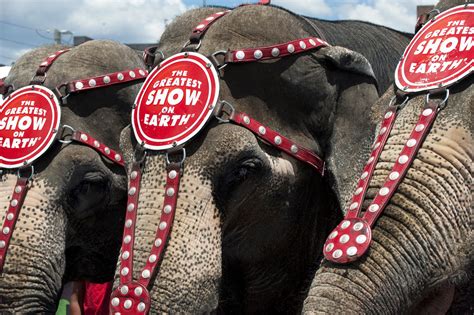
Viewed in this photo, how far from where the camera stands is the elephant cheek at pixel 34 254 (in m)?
4.23

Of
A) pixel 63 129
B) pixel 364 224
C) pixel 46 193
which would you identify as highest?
pixel 63 129

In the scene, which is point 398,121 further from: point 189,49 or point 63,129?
point 63,129

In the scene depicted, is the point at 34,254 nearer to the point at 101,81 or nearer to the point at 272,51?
the point at 101,81

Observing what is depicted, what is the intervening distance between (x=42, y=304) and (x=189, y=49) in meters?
1.27

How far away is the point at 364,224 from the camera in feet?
9.27

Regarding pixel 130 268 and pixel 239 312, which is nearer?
pixel 130 268

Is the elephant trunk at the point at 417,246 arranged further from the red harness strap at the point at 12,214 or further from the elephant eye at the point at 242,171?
the red harness strap at the point at 12,214

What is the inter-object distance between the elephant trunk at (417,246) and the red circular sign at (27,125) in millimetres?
1957

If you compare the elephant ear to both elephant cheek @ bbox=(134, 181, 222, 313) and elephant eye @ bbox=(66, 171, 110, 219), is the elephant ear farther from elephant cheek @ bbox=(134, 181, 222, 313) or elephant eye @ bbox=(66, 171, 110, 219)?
elephant eye @ bbox=(66, 171, 110, 219)

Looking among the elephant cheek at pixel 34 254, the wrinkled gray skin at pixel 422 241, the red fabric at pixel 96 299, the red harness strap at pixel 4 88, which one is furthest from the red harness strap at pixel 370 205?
the red fabric at pixel 96 299

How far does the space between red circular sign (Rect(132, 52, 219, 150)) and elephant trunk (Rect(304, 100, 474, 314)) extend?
0.92m

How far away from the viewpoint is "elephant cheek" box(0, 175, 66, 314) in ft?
13.9

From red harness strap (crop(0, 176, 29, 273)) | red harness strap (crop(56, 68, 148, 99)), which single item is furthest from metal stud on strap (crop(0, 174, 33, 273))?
red harness strap (crop(56, 68, 148, 99))

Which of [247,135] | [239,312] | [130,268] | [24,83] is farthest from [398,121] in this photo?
[24,83]
